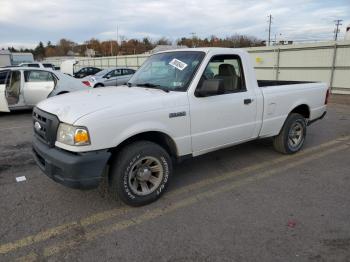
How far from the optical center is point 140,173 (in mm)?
3637

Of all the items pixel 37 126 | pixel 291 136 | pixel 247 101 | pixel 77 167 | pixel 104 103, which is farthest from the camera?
pixel 291 136

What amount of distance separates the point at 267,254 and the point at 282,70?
54.7 ft

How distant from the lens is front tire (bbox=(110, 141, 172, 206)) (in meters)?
3.42

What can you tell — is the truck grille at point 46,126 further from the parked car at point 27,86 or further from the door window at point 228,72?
the parked car at point 27,86

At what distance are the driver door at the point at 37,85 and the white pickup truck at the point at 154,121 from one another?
20.4 feet

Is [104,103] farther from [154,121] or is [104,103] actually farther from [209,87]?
[209,87]

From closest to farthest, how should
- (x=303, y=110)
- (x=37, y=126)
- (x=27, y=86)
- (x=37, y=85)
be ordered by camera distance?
(x=37, y=126), (x=303, y=110), (x=27, y=86), (x=37, y=85)

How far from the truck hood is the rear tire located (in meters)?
2.62

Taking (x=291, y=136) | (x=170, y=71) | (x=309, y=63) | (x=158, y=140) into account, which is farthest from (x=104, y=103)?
(x=309, y=63)

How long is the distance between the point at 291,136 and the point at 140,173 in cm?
329

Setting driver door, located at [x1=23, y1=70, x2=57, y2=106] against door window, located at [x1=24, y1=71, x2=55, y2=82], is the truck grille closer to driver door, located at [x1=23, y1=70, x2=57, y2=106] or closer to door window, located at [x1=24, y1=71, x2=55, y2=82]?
driver door, located at [x1=23, y1=70, x2=57, y2=106]

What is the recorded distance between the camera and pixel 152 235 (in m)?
3.13

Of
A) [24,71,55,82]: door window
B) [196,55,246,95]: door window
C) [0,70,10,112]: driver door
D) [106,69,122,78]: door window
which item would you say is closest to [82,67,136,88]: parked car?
[106,69,122,78]: door window

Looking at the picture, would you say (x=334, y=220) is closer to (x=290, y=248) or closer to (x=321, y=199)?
(x=321, y=199)
